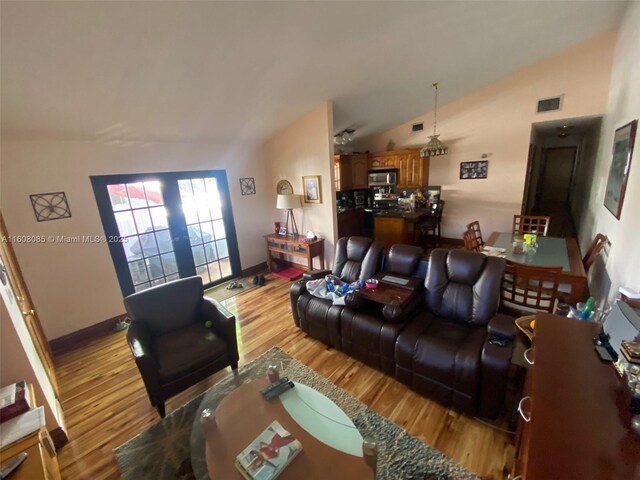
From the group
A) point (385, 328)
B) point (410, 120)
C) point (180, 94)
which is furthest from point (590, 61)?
point (180, 94)

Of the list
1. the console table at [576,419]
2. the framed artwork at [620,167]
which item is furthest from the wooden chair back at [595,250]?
the console table at [576,419]

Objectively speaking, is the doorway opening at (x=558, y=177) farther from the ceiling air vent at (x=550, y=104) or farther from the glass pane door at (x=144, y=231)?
the glass pane door at (x=144, y=231)

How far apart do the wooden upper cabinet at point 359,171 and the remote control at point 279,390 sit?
5233 millimetres

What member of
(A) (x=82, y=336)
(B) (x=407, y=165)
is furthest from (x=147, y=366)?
(B) (x=407, y=165)

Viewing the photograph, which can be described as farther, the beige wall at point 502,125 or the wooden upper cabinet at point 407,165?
the wooden upper cabinet at point 407,165

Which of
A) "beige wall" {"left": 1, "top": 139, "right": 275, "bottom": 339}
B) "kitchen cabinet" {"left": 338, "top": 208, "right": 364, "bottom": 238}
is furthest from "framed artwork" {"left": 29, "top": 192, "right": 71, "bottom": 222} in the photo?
"kitchen cabinet" {"left": 338, "top": 208, "right": 364, "bottom": 238}

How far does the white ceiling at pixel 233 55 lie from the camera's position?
1.73 m

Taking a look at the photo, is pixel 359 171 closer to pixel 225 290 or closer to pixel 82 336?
pixel 225 290

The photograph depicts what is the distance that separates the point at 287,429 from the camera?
1.42m

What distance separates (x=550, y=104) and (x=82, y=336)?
748cm

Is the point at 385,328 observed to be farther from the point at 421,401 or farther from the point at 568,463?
the point at 568,463

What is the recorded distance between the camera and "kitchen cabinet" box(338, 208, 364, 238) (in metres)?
5.52

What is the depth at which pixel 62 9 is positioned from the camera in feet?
5.00

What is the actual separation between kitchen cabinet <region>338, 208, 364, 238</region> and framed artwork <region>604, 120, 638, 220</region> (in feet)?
12.3
